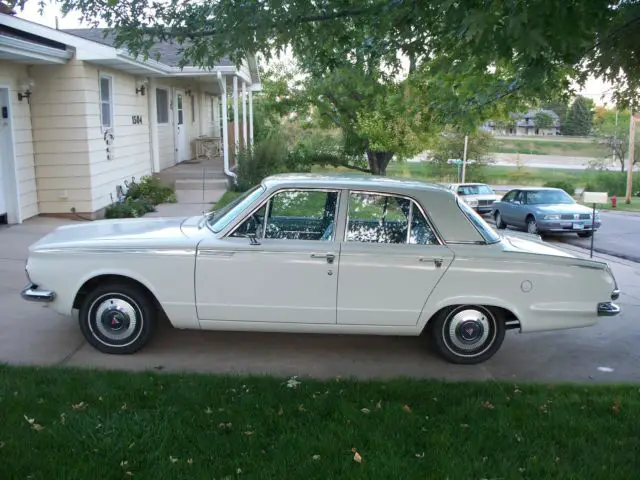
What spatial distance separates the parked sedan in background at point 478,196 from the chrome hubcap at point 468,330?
20.2 metres

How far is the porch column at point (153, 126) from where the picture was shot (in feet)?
56.6

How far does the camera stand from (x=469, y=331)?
5418 millimetres

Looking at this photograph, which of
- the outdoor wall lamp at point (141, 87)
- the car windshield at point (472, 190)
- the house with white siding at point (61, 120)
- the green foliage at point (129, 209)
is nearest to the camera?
the house with white siding at point (61, 120)

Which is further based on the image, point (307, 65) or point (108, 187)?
point (108, 187)

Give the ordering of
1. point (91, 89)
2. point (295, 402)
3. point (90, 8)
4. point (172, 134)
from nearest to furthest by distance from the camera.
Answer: point (295, 402), point (90, 8), point (91, 89), point (172, 134)

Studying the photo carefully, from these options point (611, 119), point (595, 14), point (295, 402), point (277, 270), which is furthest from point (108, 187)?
point (611, 119)

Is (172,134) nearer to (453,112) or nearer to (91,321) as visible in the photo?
(453,112)

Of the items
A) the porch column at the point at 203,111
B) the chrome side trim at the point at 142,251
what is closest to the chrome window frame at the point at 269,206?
the chrome side trim at the point at 142,251

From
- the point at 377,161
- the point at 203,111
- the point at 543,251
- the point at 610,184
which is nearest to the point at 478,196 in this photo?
the point at 377,161

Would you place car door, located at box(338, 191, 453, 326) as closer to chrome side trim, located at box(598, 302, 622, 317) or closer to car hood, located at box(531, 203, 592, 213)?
chrome side trim, located at box(598, 302, 622, 317)

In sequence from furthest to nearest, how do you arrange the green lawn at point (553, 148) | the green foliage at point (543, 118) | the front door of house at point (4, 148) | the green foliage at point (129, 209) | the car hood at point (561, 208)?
the green lawn at point (553, 148)
the green foliage at point (543, 118)
the car hood at point (561, 208)
the green foliage at point (129, 209)
the front door of house at point (4, 148)

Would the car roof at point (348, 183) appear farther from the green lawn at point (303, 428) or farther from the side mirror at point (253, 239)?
the green lawn at point (303, 428)

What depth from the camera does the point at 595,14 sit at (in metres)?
3.54

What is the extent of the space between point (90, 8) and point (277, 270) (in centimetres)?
257
